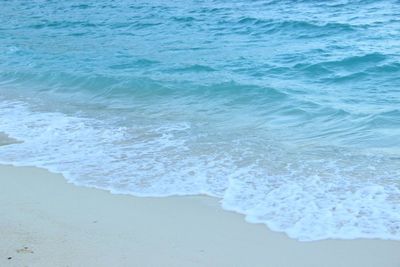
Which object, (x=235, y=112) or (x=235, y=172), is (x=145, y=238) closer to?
(x=235, y=172)

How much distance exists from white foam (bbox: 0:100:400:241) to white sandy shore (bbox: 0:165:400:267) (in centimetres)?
20

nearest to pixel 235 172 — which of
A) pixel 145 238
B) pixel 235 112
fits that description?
pixel 145 238

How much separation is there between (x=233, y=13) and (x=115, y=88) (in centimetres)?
997

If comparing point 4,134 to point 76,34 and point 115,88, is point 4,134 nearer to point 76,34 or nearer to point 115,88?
point 115,88

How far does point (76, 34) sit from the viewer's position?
19547 millimetres

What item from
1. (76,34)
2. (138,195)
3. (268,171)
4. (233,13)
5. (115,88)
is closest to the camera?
(138,195)

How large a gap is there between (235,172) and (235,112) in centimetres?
302

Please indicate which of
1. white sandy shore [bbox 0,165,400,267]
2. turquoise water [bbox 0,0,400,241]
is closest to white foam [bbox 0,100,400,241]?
turquoise water [bbox 0,0,400,241]

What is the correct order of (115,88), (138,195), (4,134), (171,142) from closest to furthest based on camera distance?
(138,195), (171,142), (4,134), (115,88)

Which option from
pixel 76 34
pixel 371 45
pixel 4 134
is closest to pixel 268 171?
pixel 4 134

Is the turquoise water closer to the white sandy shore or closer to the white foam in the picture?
the white foam

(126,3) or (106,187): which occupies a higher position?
(106,187)

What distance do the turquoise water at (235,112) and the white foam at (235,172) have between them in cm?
2

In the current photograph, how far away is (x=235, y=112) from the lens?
9539 mm
